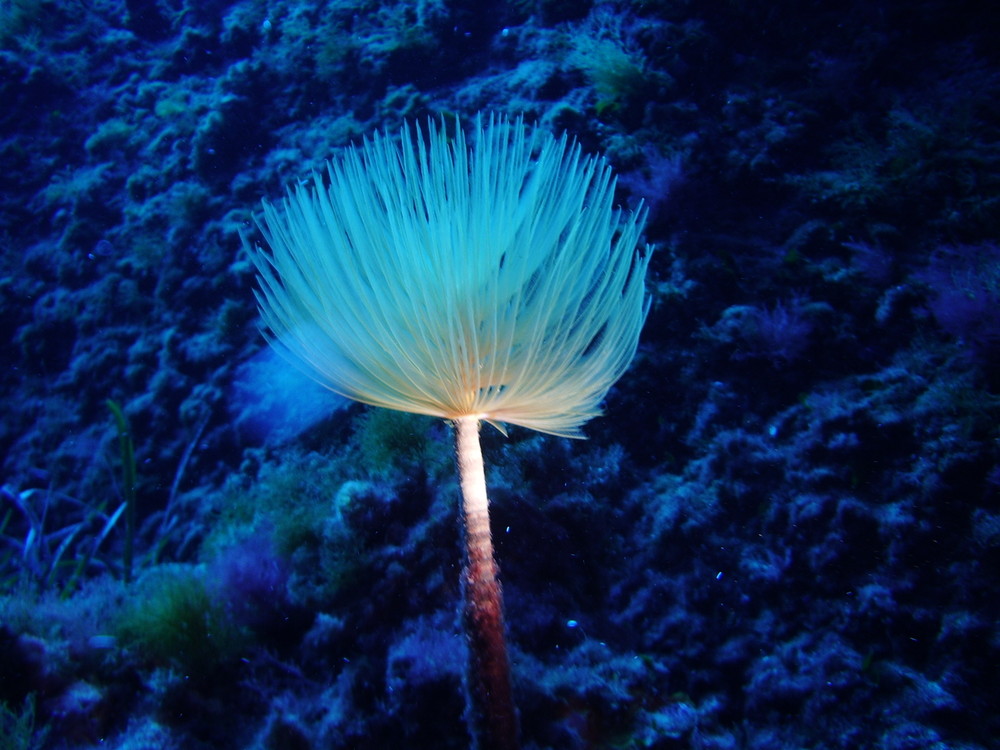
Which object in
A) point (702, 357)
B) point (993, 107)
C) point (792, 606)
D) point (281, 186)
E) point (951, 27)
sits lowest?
point (792, 606)

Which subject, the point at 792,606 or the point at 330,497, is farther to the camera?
the point at 330,497

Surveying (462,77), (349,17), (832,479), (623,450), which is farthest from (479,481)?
(349,17)

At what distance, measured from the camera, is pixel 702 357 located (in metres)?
3.47

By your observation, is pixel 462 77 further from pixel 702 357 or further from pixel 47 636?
pixel 47 636

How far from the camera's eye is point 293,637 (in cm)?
308

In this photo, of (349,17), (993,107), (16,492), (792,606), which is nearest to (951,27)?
(993,107)

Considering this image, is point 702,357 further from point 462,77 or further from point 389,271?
point 462,77

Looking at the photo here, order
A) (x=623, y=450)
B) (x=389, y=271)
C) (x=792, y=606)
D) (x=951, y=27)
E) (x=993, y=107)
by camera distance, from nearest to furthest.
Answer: (x=389, y=271)
(x=792, y=606)
(x=623, y=450)
(x=993, y=107)
(x=951, y=27)

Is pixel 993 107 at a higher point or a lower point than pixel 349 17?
lower

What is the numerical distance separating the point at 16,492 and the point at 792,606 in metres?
7.60

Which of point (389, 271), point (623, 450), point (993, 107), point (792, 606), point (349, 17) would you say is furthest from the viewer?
point (349, 17)

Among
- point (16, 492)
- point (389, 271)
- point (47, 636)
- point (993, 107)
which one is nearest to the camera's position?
point (389, 271)

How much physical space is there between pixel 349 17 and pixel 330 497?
6440mm

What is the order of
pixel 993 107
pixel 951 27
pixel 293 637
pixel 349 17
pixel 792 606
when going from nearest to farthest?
pixel 792 606
pixel 293 637
pixel 993 107
pixel 951 27
pixel 349 17
